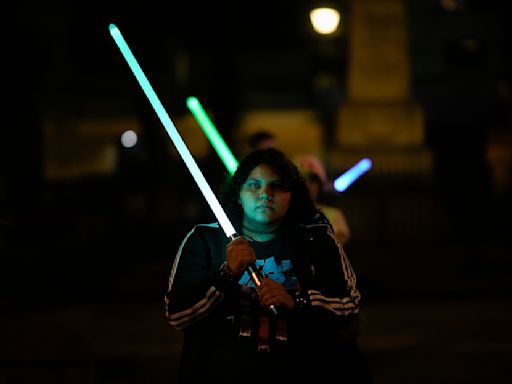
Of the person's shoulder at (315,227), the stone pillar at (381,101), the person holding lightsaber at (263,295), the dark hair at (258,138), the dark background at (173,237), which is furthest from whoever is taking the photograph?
the stone pillar at (381,101)

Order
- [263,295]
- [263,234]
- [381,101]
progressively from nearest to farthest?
[263,295]
[263,234]
[381,101]

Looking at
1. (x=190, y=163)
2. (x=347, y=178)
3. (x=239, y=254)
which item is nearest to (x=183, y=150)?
(x=190, y=163)

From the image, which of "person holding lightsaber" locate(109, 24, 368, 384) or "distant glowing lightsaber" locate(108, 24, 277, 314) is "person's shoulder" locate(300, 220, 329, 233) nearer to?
"person holding lightsaber" locate(109, 24, 368, 384)

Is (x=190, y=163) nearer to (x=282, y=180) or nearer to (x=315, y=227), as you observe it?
(x=282, y=180)

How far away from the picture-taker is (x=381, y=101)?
1360cm

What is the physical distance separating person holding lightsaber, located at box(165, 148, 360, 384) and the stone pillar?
10713 millimetres

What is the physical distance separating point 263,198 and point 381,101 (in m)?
11.2

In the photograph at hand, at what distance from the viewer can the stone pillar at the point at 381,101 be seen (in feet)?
44.2

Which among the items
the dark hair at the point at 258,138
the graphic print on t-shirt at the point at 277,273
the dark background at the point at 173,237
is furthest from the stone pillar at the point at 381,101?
the graphic print on t-shirt at the point at 277,273

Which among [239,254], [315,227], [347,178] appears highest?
[347,178]

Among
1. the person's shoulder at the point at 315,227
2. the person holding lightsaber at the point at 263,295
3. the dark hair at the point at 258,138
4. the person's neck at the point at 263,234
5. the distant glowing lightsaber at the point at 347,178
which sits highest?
the dark hair at the point at 258,138

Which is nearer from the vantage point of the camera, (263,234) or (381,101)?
(263,234)

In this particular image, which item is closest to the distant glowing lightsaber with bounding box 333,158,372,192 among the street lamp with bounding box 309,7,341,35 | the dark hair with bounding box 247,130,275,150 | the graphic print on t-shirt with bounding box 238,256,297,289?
the dark hair with bounding box 247,130,275,150

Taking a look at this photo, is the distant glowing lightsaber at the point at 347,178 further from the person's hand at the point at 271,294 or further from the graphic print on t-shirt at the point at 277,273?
the person's hand at the point at 271,294
